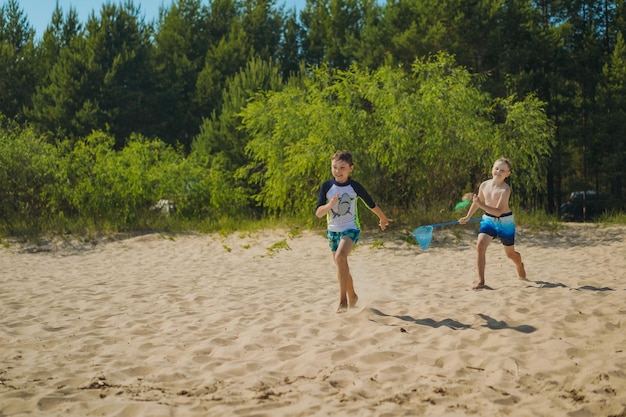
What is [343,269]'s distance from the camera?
5.96m

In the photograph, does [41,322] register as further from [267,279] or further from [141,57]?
[141,57]

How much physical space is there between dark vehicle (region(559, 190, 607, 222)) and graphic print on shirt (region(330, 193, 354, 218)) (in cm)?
2226

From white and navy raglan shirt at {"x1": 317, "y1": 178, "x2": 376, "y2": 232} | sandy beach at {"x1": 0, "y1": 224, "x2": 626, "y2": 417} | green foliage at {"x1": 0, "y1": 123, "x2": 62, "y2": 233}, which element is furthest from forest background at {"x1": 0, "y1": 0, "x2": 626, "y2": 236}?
white and navy raglan shirt at {"x1": 317, "y1": 178, "x2": 376, "y2": 232}

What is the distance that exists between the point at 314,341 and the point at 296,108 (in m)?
9.71

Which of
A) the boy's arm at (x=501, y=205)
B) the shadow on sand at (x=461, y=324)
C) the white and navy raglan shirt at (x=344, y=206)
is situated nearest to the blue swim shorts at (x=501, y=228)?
the boy's arm at (x=501, y=205)

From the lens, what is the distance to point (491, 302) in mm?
6379

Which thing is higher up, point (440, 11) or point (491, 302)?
point (440, 11)

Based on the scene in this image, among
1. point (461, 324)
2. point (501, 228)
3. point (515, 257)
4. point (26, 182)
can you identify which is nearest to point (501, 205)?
point (501, 228)

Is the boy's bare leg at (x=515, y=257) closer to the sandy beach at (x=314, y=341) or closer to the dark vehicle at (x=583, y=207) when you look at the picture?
the sandy beach at (x=314, y=341)

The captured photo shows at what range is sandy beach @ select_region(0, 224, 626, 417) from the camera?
371cm

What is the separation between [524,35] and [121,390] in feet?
85.6

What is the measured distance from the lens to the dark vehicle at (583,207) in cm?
2577

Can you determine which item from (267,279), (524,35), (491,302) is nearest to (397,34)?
(524,35)

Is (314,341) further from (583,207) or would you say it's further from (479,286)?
(583,207)
